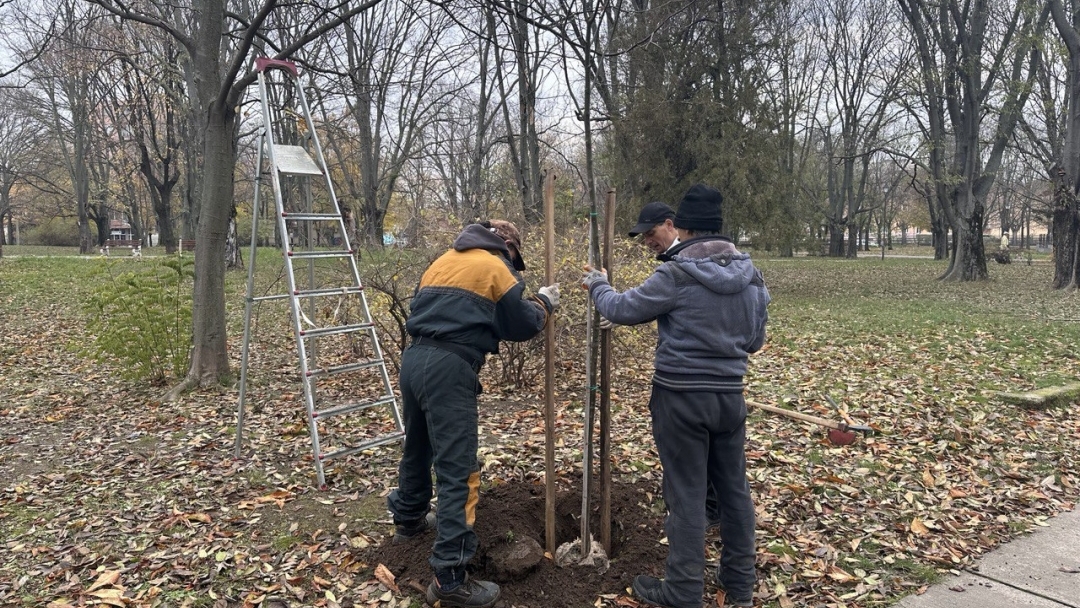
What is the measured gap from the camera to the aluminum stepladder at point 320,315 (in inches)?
180

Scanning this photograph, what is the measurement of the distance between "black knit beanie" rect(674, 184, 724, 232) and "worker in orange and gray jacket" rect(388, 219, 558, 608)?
714 mm

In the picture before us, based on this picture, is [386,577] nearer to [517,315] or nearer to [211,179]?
[517,315]

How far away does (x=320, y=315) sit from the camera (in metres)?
8.57

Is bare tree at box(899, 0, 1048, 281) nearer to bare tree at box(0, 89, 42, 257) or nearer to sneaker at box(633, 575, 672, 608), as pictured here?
sneaker at box(633, 575, 672, 608)

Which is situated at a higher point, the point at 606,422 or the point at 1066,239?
the point at 1066,239

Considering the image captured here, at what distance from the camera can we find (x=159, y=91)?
60.5 feet

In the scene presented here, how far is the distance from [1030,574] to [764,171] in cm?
1464

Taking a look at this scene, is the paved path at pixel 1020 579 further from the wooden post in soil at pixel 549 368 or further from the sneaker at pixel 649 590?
the wooden post in soil at pixel 549 368

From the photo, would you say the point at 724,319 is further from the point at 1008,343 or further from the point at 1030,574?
the point at 1008,343

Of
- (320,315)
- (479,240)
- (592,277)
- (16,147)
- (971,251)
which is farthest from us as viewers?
(16,147)

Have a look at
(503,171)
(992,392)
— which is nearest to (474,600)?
(992,392)

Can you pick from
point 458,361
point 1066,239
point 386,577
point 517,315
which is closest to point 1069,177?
point 1066,239

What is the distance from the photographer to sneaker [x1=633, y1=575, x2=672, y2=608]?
3.09 metres

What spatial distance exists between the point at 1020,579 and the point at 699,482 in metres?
1.93
